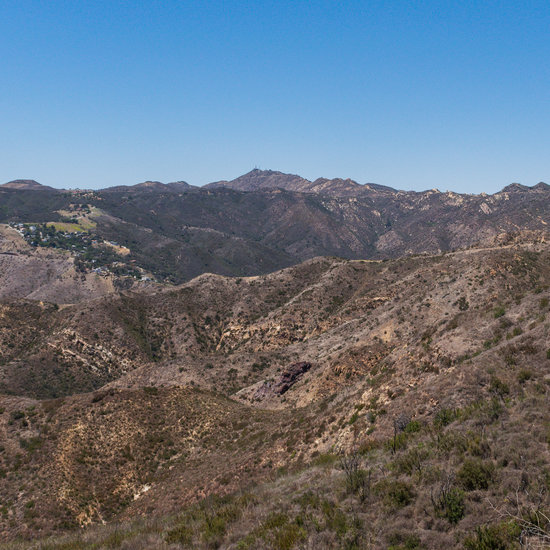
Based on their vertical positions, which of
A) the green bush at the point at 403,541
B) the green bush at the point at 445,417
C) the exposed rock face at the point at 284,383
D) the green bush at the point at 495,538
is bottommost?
the exposed rock face at the point at 284,383

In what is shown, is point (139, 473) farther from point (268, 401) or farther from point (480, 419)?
point (480, 419)

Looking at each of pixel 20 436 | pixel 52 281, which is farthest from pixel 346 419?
pixel 52 281

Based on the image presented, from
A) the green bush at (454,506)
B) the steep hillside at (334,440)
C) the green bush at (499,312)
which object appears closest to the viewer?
the green bush at (454,506)

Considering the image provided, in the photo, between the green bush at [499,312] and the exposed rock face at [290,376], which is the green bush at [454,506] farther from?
the exposed rock face at [290,376]

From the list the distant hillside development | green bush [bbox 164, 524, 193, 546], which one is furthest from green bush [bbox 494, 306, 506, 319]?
green bush [bbox 164, 524, 193, 546]

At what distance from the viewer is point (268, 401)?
54.8 m

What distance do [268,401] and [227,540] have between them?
4372cm

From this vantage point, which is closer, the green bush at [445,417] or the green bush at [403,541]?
the green bush at [403,541]

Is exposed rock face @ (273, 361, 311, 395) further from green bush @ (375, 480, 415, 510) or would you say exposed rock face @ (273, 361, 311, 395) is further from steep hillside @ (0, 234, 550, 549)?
green bush @ (375, 480, 415, 510)

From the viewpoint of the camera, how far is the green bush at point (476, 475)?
10758 mm

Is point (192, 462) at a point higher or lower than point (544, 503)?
lower

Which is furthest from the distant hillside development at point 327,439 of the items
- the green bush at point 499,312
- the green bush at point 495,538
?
the green bush at point 499,312

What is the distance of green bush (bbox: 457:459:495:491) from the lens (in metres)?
10.8

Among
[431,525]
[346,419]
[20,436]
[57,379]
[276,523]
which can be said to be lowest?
[57,379]
